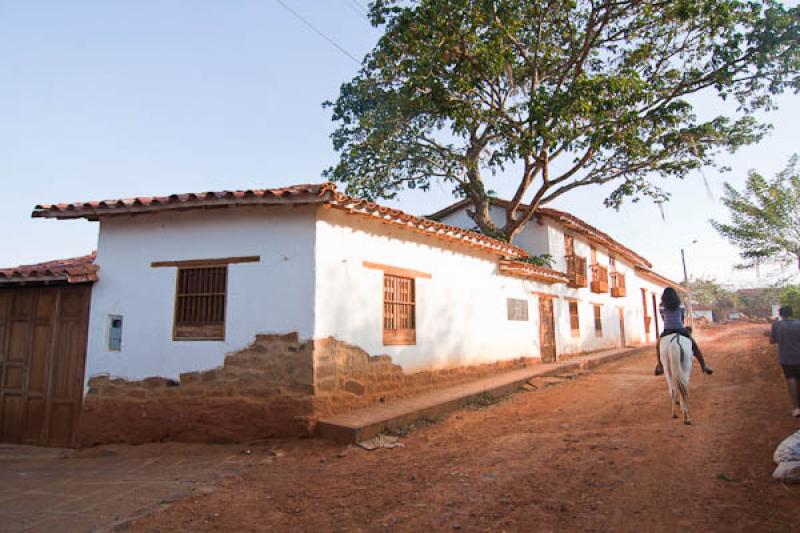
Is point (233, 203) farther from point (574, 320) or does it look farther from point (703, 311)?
point (703, 311)

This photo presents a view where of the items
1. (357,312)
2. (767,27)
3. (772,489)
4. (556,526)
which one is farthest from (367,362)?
(767,27)

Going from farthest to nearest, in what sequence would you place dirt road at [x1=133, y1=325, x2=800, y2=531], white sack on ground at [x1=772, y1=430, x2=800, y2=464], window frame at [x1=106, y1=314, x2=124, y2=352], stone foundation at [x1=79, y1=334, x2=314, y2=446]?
window frame at [x1=106, y1=314, x2=124, y2=352] → stone foundation at [x1=79, y1=334, x2=314, y2=446] → white sack on ground at [x1=772, y1=430, x2=800, y2=464] → dirt road at [x1=133, y1=325, x2=800, y2=531]

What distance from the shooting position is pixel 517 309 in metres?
13.7

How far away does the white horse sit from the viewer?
6711mm

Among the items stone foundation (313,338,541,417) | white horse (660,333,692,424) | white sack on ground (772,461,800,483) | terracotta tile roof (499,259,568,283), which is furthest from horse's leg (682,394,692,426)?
terracotta tile roof (499,259,568,283)

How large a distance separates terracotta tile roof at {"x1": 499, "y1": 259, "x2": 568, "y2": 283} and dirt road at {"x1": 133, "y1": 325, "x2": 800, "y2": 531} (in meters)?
5.54

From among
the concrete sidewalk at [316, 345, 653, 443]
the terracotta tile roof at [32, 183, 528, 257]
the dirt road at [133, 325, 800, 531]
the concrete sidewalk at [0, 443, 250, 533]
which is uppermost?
the terracotta tile roof at [32, 183, 528, 257]

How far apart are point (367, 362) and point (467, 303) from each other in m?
3.84

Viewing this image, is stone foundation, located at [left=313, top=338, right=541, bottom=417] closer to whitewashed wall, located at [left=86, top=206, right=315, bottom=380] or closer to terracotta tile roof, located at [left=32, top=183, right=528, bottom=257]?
whitewashed wall, located at [left=86, top=206, right=315, bottom=380]

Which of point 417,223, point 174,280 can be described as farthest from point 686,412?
point 174,280

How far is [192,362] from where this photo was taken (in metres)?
7.21

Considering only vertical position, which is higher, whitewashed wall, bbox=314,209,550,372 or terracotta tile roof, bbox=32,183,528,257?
terracotta tile roof, bbox=32,183,528,257

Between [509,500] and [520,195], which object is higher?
[520,195]

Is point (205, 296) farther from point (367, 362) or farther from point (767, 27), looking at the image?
point (767, 27)
